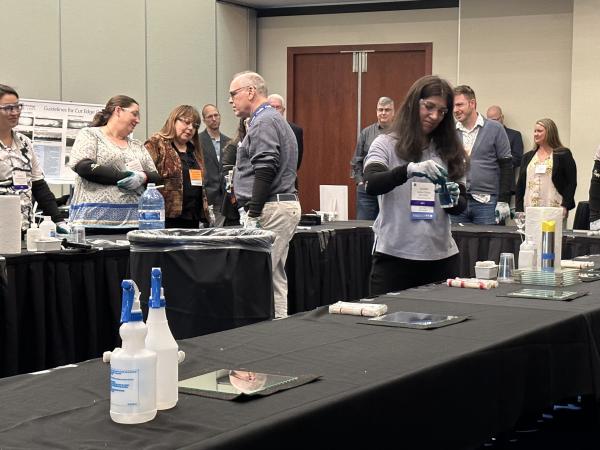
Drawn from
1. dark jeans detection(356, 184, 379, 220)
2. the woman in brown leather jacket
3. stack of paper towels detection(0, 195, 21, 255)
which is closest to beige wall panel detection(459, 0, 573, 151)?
dark jeans detection(356, 184, 379, 220)

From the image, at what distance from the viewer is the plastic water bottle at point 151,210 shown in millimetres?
4410

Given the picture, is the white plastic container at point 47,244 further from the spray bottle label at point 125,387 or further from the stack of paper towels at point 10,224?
the spray bottle label at point 125,387

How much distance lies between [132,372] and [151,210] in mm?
3210

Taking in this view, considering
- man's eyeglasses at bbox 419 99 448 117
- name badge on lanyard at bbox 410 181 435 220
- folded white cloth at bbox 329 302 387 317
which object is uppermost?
man's eyeglasses at bbox 419 99 448 117

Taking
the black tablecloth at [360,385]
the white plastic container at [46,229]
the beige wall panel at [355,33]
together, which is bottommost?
the black tablecloth at [360,385]

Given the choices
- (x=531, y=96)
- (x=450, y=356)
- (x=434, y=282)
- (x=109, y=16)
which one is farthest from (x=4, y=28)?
(x=450, y=356)

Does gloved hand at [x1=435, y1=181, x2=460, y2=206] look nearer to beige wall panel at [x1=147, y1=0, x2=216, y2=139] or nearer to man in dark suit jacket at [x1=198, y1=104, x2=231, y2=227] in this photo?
man in dark suit jacket at [x1=198, y1=104, x2=231, y2=227]

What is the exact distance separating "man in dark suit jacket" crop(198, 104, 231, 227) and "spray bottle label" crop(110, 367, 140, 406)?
5.81 meters

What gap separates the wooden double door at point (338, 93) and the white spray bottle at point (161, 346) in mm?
8269

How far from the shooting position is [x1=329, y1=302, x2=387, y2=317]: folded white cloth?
2334 mm

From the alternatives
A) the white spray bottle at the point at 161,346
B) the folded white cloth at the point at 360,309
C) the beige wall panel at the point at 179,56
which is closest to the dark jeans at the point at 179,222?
the folded white cloth at the point at 360,309

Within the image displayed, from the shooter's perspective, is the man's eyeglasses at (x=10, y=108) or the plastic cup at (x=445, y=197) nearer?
the plastic cup at (x=445, y=197)

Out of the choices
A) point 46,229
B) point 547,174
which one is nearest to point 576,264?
point 46,229

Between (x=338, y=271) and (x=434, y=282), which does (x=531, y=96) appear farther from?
(x=434, y=282)
